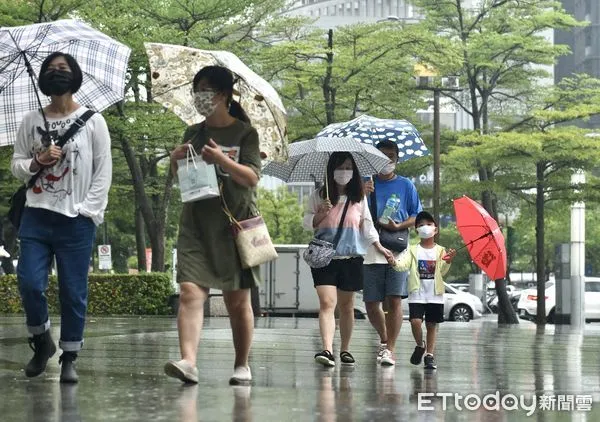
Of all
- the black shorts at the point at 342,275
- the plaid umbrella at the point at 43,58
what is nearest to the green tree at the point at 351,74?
the black shorts at the point at 342,275

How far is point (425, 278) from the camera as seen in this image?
11336mm

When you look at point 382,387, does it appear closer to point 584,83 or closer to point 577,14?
point 584,83

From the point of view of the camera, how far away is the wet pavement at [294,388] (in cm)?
675

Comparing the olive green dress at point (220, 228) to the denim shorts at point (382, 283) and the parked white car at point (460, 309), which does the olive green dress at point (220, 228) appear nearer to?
the denim shorts at point (382, 283)

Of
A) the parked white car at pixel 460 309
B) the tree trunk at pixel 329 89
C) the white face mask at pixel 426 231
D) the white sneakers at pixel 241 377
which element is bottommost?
the parked white car at pixel 460 309

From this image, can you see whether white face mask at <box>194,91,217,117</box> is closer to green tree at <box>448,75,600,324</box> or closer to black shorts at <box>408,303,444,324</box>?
black shorts at <box>408,303,444,324</box>

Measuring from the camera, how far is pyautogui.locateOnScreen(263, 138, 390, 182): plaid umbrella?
450 inches

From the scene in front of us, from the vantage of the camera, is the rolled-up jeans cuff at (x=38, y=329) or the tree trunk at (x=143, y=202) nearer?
the rolled-up jeans cuff at (x=38, y=329)

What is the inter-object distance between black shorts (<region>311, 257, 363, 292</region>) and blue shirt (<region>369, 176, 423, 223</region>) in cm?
84

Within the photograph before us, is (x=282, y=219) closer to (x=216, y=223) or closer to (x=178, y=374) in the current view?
(x=216, y=223)

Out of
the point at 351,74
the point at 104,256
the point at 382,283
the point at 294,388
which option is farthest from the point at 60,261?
the point at 104,256

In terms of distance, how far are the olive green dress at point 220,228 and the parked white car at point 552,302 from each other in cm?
3384

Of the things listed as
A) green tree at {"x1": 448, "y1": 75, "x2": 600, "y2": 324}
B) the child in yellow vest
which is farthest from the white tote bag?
green tree at {"x1": 448, "y1": 75, "x2": 600, "y2": 324}

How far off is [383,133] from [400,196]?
1329 mm
